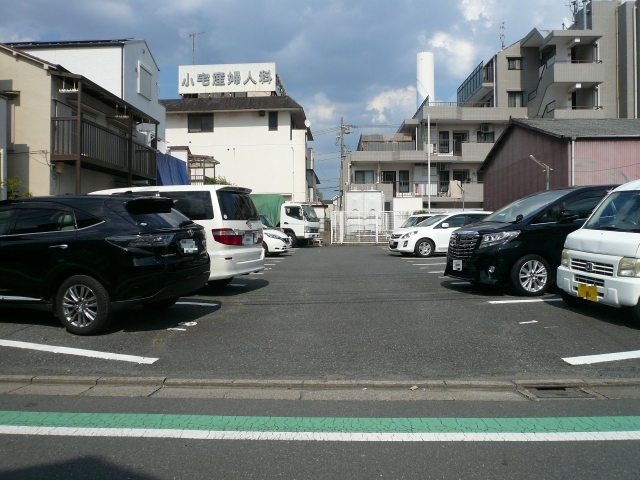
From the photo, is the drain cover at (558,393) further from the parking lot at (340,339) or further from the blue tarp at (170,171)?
the blue tarp at (170,171)

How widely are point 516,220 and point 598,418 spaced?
18.4 feet

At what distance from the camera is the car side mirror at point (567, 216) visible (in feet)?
30.7

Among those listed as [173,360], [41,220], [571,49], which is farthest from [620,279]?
[571,49]

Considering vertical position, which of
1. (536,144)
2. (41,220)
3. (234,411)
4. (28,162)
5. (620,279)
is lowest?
(234,411)

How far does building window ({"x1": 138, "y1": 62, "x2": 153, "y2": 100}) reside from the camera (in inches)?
961

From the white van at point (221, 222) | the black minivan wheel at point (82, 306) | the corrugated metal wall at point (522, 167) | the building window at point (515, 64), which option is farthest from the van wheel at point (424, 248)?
the building window at point (515, 64)

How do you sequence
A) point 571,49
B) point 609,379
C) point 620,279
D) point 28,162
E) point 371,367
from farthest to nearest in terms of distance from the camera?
point 571,49, point 28,162, point 620,279, point 371,367, point 609,379

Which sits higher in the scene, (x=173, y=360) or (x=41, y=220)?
(x=41, y=220)

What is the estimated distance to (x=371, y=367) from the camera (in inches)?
236

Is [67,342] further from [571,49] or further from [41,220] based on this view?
[571,49]

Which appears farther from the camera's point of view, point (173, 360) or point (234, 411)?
point (173, 360)

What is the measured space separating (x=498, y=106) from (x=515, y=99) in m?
1.33

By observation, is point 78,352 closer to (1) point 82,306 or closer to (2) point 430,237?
(1) point 82,306

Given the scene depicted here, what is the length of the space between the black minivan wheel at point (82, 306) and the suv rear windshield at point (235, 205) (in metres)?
3.13
